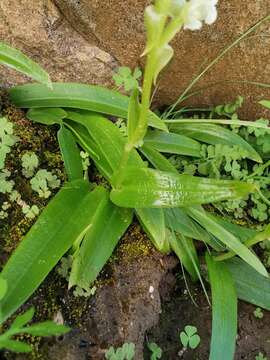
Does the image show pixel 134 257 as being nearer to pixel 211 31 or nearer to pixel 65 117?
pixel 65 117

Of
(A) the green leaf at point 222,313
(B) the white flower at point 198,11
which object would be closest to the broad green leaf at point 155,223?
(A) the green leaf at point 222,313

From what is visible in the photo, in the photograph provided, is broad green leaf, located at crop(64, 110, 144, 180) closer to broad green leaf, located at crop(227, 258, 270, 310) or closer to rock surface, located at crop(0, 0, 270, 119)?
rock surface, located at crop(0, 0, 270, 119)

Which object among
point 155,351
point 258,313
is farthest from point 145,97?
point 258,313

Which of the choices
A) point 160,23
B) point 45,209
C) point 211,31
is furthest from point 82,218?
point 211,31

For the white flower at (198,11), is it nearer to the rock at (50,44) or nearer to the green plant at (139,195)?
the green plant at (139,195)

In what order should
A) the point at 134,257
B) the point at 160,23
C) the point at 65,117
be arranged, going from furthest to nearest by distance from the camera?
1. the point at 65,117
2. the point at 134,257
3. the point at 160,23

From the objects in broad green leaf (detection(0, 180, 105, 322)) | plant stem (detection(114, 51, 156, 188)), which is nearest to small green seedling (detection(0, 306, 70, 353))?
broad green leaf (detection(0, 180, 105, 322))
